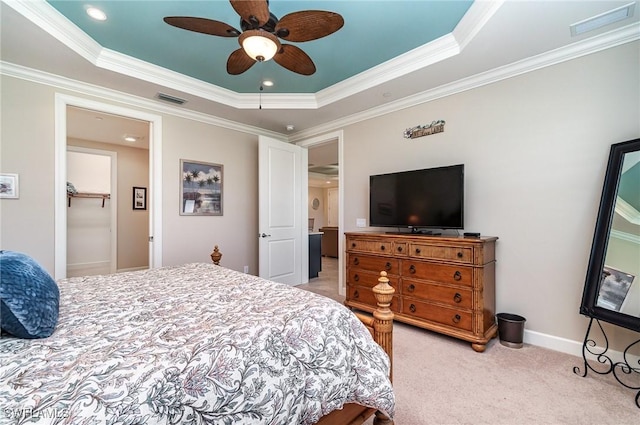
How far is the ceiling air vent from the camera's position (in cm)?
328

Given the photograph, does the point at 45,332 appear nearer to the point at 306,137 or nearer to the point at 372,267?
the point at 372,267

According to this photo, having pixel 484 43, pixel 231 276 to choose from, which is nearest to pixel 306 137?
pixel 484 43

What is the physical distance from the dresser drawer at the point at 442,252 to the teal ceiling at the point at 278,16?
1872mm

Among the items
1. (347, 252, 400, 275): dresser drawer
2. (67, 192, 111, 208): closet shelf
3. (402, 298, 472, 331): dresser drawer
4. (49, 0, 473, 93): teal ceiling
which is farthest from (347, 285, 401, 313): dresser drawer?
(67, 192, 111, 208): closet shelf

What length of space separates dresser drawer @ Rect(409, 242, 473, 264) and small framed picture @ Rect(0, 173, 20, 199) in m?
3.85

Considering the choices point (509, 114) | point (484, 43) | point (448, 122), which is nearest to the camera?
point (484, 43)

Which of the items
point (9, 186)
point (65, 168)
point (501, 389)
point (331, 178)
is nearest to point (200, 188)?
point (65, 168)

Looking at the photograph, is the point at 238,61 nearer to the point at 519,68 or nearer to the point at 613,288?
the point at 519,68

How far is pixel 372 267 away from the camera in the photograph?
3.13 meters

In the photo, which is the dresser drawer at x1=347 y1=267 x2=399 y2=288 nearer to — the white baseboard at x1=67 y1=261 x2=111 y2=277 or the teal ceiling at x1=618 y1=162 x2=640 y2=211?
the teal ceiling at x1=618 y1=162 x2=640 y2=211

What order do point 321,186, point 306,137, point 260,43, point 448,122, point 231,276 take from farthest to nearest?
point 321,186
point 306,137
point 448,122
point 231,276
point 260,43

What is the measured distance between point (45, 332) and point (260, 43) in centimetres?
181

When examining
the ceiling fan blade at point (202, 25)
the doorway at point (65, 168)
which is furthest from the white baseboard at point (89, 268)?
the ceiling fan blade at point (202, 25)

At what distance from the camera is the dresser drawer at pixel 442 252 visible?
2445mm
